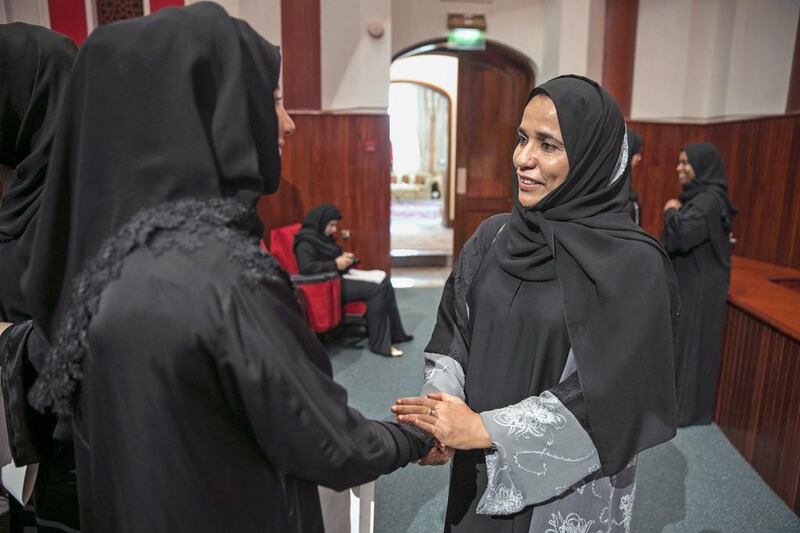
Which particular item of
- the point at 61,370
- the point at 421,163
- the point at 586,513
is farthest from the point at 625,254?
the point at 421,163

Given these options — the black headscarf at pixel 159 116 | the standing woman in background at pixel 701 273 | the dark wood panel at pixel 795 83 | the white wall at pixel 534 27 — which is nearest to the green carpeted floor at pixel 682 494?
the standing woman in background at pixel 701 273

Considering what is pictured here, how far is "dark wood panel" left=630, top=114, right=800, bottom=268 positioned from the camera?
476 centimetres

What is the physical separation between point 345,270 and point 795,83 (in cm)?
438

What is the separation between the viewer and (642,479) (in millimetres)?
2574

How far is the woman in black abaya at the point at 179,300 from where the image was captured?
2.25 feet

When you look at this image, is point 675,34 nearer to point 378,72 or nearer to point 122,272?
point 378,72

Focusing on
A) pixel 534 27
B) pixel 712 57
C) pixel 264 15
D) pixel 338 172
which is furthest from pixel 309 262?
pixel 712 57

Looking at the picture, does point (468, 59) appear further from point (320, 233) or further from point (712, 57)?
point (320, 233)

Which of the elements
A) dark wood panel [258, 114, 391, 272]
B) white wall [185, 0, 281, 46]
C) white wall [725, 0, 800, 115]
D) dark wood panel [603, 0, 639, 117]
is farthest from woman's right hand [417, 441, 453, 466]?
white wall [725, 0, 800, 115]

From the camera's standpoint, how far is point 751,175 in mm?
5219

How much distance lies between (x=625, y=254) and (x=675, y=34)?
549 cm

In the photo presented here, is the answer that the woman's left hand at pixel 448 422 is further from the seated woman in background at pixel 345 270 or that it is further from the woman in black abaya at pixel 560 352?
the seated woman in background at pixel 345 270

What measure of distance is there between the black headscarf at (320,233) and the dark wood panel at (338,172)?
1.05 m

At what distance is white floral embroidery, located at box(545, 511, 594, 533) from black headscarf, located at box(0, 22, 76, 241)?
56.6 inches
